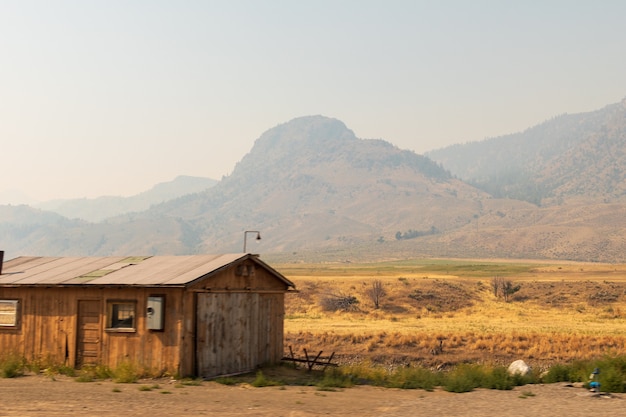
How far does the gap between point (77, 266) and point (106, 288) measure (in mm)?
3952

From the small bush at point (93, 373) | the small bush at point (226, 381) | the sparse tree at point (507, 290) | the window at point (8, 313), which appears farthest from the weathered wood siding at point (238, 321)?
the sparse tree at point (507, 290)

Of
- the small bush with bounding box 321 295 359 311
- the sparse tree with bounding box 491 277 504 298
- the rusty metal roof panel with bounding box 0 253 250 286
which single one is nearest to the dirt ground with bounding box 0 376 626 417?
the rusty metal roof panel with bounding box 0 253 250 286

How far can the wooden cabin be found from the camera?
22.5 meters

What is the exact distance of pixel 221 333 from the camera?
23625 millimetres

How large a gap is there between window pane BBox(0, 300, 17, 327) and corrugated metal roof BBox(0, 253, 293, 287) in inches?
26.6

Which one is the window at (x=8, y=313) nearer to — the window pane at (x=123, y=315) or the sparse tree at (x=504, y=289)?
the window pane at (x=123, y=315)

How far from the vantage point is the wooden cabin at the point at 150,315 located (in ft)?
73.7

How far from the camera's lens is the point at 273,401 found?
64.4 ft

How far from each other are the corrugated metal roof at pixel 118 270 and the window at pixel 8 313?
0.67m

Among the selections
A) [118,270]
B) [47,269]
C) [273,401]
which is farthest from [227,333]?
[47,269]

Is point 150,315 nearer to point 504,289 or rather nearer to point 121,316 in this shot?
point 121,316

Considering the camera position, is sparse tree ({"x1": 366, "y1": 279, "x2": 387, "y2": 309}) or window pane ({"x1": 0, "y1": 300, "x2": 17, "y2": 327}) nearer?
window pane ({"x1": 0, "y1": 300, "x2": 17, "y2": 327})

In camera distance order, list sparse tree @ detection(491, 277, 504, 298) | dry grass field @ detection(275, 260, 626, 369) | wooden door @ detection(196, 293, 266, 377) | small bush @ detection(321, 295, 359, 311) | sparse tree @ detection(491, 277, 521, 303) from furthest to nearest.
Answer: sparse tree @ detection(491, 277, 504, 298) → sparse tree @ detection(491, 277, 521, 303) → small bush @ detection(321, 295, 359, 311) → dry grass field @ detection(275, 260, 626, 369) → wooden door @ detection(196, 293, 266, 377)

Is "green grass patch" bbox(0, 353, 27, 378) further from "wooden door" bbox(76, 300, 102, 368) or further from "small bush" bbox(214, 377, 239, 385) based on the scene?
"small bush" bbox(214, 377, 239, 385)
